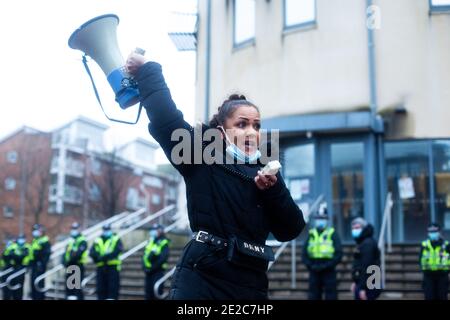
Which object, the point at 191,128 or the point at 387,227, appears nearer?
the point at 191,128

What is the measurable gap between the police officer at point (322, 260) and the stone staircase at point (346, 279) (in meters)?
1.28

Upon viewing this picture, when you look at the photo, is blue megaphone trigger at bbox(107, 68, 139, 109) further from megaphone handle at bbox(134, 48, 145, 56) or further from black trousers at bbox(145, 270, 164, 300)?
black trousers at bbox(145, 270, 164, 300)

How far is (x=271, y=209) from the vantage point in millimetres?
2998

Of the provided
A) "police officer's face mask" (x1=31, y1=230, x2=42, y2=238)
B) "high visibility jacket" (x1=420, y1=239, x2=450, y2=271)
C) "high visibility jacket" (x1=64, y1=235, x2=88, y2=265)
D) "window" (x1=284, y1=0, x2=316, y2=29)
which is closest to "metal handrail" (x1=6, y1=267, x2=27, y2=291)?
"police officer's face mask" (x1=31, y1=230, x2=42, y2=238)

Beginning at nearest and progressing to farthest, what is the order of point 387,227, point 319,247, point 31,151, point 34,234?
1. point 319,247
2. point 387,227
3. point 34,234
4. point 31,151

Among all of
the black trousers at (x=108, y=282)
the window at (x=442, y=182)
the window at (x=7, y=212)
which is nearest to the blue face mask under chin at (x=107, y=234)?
the black trousers at (x=108, y=282)

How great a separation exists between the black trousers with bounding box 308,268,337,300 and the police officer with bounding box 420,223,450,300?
1544mm

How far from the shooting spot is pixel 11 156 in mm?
42500

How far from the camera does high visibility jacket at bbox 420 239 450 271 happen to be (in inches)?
428

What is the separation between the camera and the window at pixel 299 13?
53.2 feet

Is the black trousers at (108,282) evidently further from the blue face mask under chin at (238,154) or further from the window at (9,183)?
the window at (9,183)

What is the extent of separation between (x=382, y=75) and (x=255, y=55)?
3440 mm
